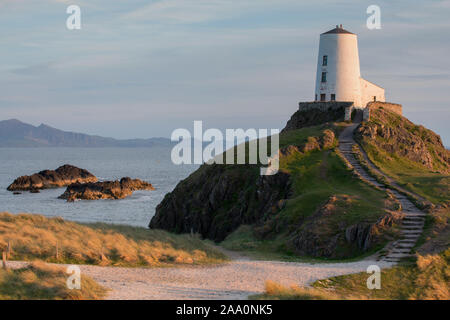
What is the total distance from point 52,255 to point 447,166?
46798 millimetres

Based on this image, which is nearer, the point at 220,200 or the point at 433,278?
the point at 433,278

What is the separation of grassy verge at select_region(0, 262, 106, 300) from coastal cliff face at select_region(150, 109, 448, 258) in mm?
14620

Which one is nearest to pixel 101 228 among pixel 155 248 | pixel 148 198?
pixel 155 248

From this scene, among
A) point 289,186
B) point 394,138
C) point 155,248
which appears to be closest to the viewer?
point 155,248

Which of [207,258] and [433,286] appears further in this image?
[207,258]

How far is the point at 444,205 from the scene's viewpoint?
36781 mm

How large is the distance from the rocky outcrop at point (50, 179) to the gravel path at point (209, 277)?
98.3 metres

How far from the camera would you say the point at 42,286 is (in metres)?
21.8

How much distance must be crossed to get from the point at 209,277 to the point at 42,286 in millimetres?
7246

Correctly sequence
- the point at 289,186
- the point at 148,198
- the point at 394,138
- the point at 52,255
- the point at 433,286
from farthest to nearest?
the point at 148,198 → the point at 394,138 → the point at 289,186 → the point at 52,255 → the point at 433,286

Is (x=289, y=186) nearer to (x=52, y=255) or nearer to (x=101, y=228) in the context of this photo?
(x=101, y=228)

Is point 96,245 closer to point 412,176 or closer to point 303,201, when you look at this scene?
point 303,201

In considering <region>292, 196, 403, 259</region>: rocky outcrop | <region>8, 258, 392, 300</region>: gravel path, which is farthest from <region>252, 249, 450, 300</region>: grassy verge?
<region>292, 196, 403, 259</region>: rocky outcrop

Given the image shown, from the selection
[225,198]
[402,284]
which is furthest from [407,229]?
[225,198]
